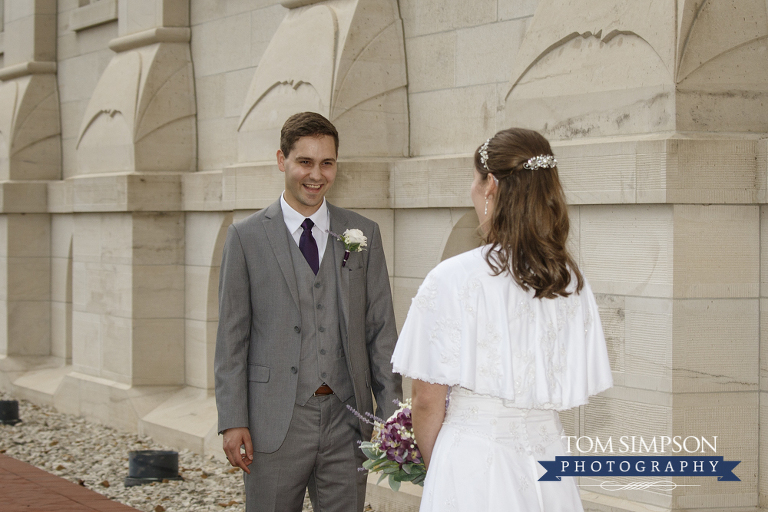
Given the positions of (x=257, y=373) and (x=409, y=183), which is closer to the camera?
(x=257, y=373)

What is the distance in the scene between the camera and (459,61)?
595cm

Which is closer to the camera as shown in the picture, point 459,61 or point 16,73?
point 459,61

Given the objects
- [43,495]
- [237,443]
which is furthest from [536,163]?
[43,495]

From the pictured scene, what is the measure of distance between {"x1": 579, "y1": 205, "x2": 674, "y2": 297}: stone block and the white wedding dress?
2015 mm

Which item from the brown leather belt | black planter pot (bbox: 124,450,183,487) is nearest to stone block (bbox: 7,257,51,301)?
black planter pot (bbox: 124,450,183,487)

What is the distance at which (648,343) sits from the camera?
4.53 meters

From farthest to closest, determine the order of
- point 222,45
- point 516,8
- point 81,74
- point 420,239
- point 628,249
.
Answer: point 81,74
point 222,45
point 420,239
point 516,8
point 628,249

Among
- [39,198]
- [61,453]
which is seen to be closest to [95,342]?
[61,453]

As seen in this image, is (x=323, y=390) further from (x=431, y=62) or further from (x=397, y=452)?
(x=431, y=62)

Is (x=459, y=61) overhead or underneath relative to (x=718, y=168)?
overhead

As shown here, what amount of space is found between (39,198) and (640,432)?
Answer: 26.6ft

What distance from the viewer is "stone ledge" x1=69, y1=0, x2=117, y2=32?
956 cm

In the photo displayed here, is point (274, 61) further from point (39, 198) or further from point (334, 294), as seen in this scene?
point (39, 198)

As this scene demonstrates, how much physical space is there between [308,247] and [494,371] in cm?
129
